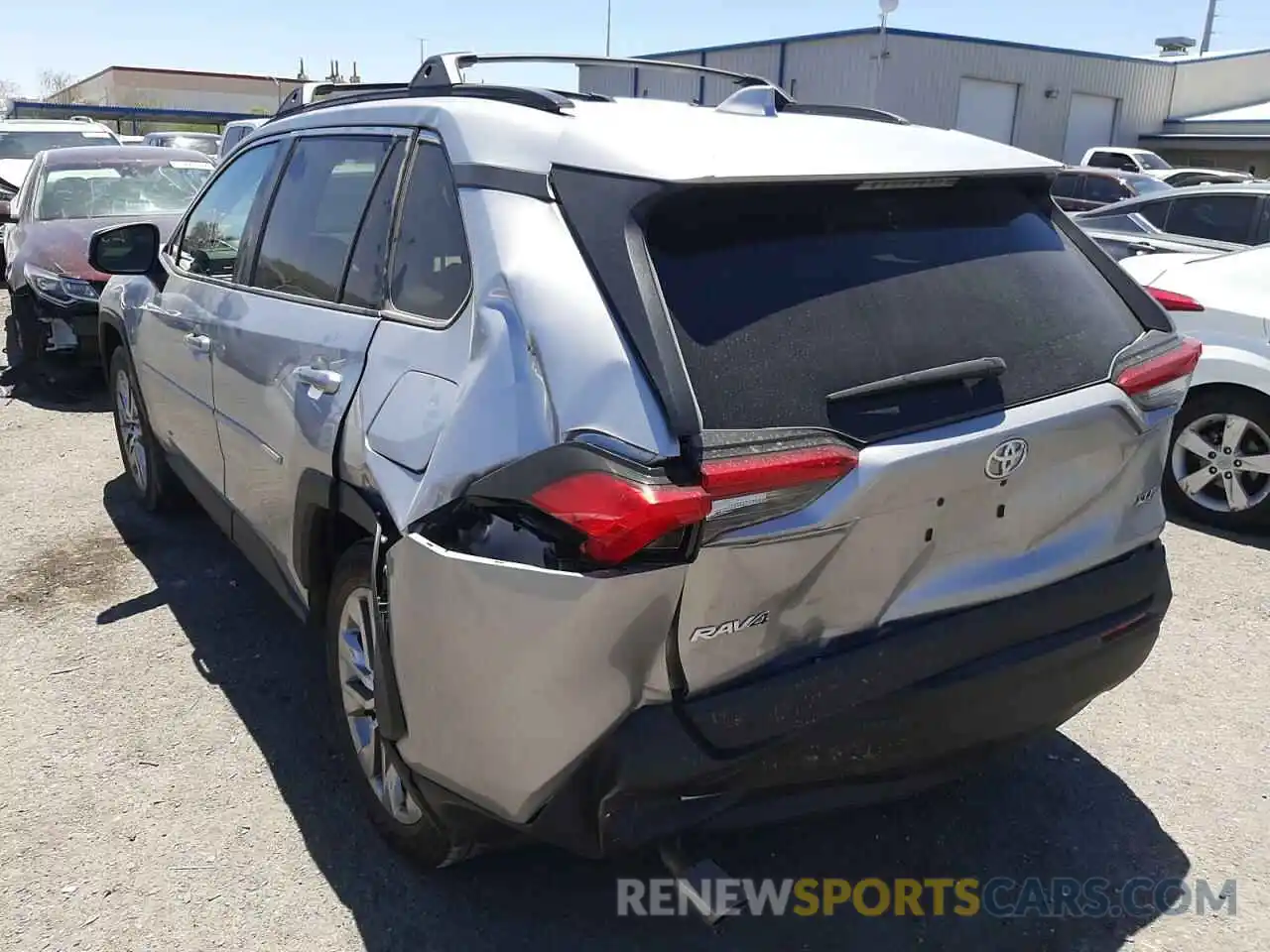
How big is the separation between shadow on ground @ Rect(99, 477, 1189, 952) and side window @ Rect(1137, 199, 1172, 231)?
6295 millimetres

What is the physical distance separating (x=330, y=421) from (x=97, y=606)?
2.23 metres

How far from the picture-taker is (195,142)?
2323 centimetres

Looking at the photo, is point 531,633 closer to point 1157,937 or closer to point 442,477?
point 442,477

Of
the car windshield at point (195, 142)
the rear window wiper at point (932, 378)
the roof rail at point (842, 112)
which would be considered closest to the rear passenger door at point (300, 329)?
the roof rail at point (842, 112)

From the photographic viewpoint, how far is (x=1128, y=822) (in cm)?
299

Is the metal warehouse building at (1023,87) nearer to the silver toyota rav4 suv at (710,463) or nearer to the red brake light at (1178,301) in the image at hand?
the red brake light at (1178,301)

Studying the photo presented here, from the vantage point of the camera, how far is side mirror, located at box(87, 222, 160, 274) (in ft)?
14.5

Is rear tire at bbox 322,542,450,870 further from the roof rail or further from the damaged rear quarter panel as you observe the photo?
the roof rail

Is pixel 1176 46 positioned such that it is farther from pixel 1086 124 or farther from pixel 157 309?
pixel 157 309

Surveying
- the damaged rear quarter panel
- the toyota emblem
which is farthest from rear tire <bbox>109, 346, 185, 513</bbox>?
the toyota emblem

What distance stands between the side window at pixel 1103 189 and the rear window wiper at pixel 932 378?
15.6 metres

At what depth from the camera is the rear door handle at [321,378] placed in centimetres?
274

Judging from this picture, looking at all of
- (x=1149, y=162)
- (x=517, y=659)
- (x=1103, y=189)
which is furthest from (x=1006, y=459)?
(x=1149, y=162)

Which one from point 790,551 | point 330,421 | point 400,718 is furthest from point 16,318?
point 790,551
